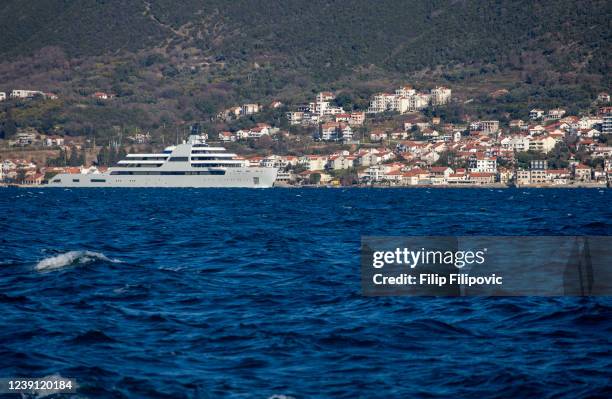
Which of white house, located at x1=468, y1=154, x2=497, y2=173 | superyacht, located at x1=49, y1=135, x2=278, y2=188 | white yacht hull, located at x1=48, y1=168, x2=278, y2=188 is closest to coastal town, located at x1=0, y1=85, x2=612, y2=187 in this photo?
white house, located at x1=468, y1=154, x2=497, y2=173

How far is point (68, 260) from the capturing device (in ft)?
78.2

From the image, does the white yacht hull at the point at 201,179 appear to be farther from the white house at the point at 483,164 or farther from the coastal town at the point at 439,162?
the white house at the point at 483,164

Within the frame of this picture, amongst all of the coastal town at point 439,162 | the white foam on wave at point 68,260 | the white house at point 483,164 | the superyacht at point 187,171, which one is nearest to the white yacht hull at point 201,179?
the superyacht at point 187,171

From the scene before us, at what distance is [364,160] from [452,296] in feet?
520

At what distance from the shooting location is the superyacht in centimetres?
13362

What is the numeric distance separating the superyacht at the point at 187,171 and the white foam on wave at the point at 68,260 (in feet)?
355

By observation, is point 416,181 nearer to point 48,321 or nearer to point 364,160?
point 364,160

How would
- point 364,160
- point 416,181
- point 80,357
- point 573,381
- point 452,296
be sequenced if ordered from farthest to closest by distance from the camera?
point 364,160, point 416,181, point 452,296, point 80,357, point 573,381

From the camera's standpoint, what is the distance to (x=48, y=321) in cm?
1611

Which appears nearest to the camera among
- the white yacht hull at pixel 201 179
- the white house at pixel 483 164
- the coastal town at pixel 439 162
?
the white yacht hull at pixel 201 179

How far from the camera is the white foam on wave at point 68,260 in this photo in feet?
76.3

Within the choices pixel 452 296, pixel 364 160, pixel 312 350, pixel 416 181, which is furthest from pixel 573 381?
pixel 364 160

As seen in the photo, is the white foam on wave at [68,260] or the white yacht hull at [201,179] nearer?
the white foam on wave at [68,260]

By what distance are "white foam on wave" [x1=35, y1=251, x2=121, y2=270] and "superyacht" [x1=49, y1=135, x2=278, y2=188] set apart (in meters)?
108
